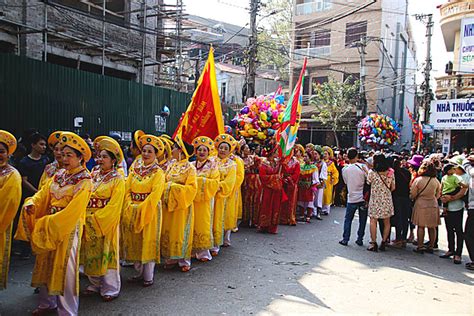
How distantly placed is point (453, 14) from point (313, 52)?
8.66 meters

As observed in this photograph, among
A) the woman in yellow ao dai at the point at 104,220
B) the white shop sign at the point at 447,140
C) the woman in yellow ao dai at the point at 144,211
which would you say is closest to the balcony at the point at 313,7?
the white shop sign at the point at 447,140

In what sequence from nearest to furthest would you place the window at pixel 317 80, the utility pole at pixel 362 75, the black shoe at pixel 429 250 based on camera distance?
the black shoe at pixel 429 250 → the utility pole at pixel 362 75 → the window at pixel 317 80

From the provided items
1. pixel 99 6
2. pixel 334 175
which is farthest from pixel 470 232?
pixel 99 6

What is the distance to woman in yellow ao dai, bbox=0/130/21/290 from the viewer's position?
3939 millimetres

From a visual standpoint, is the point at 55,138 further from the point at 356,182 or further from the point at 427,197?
the point at 427,197

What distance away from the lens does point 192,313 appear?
4320mm

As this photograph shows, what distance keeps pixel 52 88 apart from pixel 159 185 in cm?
544

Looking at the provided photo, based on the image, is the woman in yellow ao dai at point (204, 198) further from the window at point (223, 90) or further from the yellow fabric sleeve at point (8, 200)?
the window at point (223, 90)

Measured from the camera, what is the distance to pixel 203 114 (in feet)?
22.2

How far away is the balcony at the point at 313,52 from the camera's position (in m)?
26.5

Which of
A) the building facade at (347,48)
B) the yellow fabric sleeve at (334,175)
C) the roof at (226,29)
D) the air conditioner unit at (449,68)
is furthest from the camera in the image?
the roof at (226,29)

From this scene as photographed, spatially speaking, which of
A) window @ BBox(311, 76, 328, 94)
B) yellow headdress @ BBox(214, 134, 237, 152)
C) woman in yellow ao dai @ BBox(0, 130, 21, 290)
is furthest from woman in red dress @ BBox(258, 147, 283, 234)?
window @ BBox(311, 76, 328, 94)

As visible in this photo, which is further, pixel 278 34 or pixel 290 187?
pixel 278 34

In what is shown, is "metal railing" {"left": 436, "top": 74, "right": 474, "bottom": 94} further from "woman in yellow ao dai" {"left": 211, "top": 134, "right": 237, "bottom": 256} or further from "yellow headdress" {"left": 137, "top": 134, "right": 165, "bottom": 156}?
"yellow headdress" {"left": 137, "top": 134, "right": 165, "bottom": 156}
